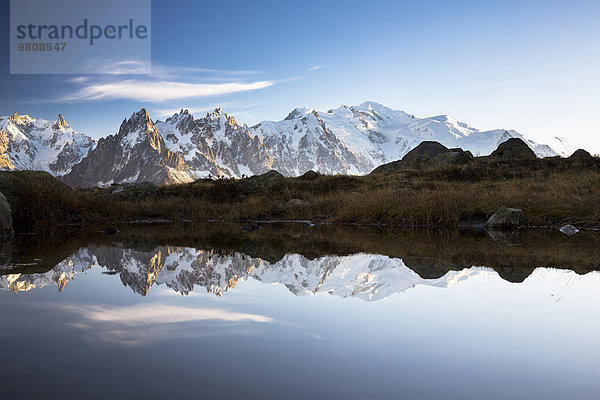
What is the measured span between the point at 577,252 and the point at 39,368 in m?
6.85

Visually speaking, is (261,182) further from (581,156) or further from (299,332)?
(299,332)

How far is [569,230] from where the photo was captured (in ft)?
33.6

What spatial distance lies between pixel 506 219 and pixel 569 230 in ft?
4.94

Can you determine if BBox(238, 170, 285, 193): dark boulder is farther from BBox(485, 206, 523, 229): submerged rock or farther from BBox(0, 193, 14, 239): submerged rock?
BBox(0, 193, 14, 239): submerged rock

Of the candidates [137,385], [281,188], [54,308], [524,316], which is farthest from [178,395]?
[281,188]

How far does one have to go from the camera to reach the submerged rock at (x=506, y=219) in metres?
11.5

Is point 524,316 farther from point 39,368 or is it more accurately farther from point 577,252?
point 577,252

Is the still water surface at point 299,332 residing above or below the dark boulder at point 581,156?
below

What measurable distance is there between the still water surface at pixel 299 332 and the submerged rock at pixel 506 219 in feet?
20.8

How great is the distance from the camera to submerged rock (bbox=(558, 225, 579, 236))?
32.8 ft

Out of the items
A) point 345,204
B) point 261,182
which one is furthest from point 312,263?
point 261,182

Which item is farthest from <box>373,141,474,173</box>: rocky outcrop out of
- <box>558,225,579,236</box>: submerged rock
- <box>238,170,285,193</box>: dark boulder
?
<box>558,225,579,236</box>: submerged rock

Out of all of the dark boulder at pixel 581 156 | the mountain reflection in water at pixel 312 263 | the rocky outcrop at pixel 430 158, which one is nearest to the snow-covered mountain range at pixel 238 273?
the mountain reflection in water at pixel 312 263

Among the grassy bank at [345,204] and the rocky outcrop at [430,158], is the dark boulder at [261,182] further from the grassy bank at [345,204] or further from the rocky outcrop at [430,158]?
the rocky outcrop at [430,158]
